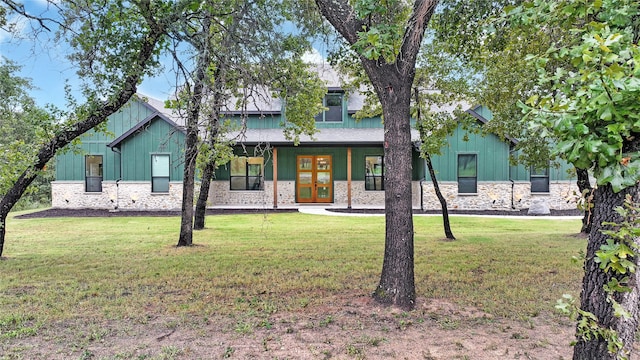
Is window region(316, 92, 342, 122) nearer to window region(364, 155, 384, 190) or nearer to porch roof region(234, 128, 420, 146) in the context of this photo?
porch roof region(234, 128, 420, 146)

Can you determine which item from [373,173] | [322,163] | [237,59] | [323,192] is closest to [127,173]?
[322,163]

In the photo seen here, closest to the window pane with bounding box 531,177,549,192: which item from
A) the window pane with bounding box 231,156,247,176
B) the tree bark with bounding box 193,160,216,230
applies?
the window pane with bounding box 231,156,247,176

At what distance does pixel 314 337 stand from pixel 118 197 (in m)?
16.3

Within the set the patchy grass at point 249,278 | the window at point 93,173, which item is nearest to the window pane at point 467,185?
the patchy grass at point 249,278

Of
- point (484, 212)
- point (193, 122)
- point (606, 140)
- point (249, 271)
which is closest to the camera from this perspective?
point (606, 140)

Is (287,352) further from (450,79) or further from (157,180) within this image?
(157,180)

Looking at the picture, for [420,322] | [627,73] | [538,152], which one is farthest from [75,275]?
[538,152]

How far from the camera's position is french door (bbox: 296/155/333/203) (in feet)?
58.8

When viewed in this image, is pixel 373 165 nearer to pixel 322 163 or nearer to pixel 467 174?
pixel 322 163

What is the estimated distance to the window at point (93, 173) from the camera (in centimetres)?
1769

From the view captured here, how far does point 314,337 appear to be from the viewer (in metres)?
3.51

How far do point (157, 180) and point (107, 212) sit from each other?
2.43 meters

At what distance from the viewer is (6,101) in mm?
17562

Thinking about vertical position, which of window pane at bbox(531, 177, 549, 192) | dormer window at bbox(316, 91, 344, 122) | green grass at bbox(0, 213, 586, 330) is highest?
dormer window at bbox(316, 91, 344, 122)
